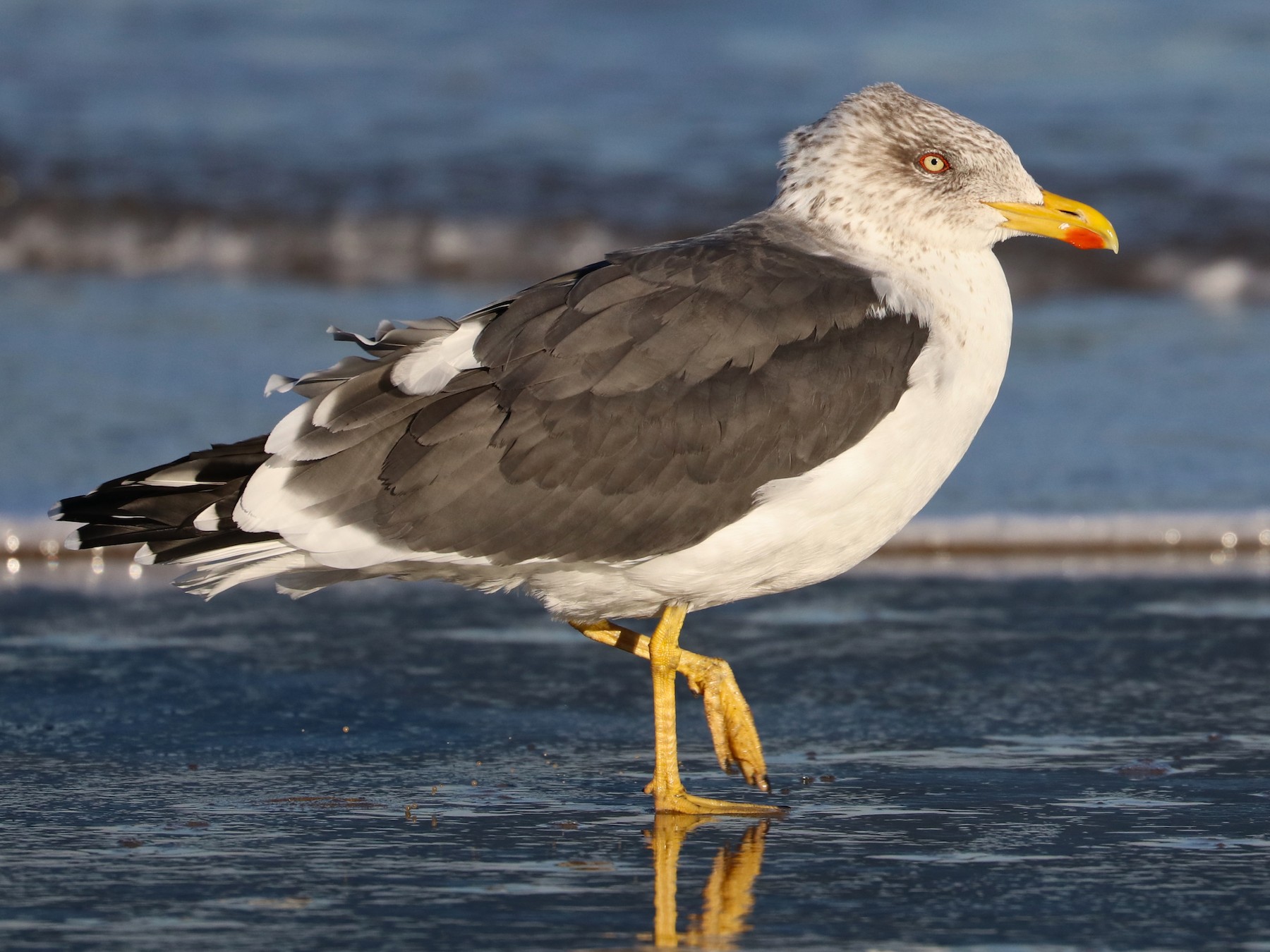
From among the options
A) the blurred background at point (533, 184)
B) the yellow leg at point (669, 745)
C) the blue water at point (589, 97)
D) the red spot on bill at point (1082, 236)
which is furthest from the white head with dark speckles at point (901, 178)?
the blue water at point (589, 97)

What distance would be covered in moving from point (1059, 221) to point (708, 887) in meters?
2.03

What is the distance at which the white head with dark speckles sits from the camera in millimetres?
4684

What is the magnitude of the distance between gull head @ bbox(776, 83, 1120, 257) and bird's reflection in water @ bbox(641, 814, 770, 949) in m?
1.49

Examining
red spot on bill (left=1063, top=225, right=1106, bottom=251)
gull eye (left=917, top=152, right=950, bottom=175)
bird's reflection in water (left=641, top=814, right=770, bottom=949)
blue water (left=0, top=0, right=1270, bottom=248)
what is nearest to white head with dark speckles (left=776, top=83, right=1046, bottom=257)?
gull eye (left=917, top=152, right=950, bottom=175)

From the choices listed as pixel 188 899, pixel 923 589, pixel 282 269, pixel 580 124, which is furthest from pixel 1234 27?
pixel 188 899

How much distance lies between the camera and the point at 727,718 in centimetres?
432

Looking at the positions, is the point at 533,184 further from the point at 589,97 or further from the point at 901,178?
the point at 901,178

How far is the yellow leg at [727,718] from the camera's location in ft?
13.9

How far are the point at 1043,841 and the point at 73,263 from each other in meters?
10.2

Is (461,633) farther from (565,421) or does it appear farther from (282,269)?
(282,269)

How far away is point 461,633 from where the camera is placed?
5.76 m

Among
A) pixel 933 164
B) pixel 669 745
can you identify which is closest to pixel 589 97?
pixel 933 164

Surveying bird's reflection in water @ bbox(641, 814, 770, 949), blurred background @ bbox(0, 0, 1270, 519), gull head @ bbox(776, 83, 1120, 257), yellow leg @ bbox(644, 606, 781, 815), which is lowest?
bird's reflection in water @ bbox(641, 814, 770, 949)

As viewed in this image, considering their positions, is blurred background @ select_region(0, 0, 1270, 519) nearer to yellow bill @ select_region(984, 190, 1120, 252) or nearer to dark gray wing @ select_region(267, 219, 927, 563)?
yellow bill @ select_region(984, 190, 1120, 252)
